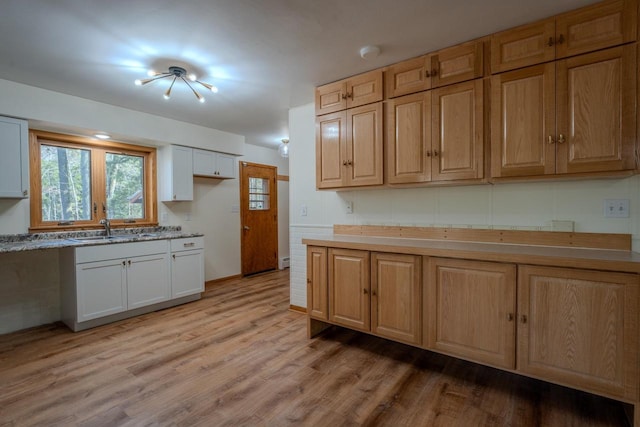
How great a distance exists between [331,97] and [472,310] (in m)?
2.12

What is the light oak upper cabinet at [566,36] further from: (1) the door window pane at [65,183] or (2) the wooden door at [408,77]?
(1) the door window pane at [65,183]

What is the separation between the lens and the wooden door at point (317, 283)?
8.38 ft

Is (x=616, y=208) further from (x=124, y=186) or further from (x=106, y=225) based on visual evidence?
(x=124, y=186)

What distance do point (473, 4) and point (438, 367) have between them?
2.42 metres

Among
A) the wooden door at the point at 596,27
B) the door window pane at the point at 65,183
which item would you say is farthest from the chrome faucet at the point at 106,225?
the wooden door at the point at 596,27

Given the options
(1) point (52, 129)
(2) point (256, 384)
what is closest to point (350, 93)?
(2) point (256, 384)

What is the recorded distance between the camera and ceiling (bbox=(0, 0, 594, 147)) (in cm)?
174

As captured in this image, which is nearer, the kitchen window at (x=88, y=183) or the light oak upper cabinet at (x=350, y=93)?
the light oak upper cabinet at (x=350, y=93)

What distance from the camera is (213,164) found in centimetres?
433

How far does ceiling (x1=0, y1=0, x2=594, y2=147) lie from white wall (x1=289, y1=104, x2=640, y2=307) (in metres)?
0.94

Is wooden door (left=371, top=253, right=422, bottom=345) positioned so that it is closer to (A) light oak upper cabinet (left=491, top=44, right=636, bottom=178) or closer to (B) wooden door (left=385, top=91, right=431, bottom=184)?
(B) wooden door (left=385, top=91, right=431, bottom=184)

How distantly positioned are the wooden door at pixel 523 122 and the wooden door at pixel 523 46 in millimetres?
53

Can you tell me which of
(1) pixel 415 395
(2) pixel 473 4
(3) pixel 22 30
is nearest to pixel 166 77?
(3) pixel 22 30

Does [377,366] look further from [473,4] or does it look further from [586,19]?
[586,19]
